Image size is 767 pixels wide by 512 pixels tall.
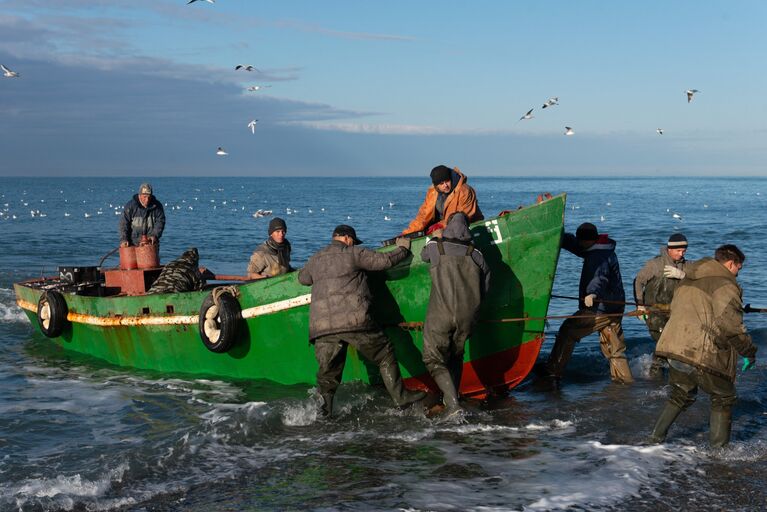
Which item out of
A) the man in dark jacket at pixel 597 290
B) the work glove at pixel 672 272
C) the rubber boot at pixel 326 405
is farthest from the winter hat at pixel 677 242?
the rubber boot at pixel 326 405

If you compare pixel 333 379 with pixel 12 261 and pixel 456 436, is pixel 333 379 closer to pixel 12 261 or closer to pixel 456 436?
pixel 456 436

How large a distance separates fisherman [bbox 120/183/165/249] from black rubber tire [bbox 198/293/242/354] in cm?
319

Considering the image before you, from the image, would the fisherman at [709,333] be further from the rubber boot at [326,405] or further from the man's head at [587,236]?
the rubber boot at [326,405]

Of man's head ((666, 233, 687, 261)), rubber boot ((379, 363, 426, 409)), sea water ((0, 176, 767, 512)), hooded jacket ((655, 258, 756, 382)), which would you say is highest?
man's head ((666, 233, 687, 261))

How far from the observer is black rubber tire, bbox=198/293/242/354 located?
9781mm

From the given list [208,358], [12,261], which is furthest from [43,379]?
[12,261]

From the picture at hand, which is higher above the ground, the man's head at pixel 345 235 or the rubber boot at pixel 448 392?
the man's head at pixel 345 235

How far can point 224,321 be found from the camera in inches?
385

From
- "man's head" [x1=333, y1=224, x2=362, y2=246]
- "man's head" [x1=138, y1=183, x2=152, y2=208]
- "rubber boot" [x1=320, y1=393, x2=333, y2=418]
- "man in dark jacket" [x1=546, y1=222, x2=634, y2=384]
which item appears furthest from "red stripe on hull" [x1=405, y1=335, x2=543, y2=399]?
"man's head" [x1=138, y1=183, x2=152, y2=208]

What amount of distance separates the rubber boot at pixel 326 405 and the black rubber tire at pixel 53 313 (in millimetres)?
5643

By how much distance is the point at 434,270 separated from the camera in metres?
8.34

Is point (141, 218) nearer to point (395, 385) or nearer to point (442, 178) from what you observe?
point (442, 178)

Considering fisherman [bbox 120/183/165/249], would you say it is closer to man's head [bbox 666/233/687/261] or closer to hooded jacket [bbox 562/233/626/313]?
hooded jacket [bbox 562/233/626/313]

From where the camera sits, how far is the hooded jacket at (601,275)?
995 cm
